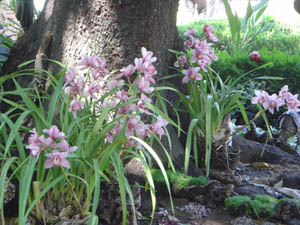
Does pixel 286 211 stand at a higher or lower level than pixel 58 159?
lower

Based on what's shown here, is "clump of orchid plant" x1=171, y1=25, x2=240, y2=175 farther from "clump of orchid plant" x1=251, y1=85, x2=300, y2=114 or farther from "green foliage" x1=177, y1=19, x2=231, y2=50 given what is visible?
"green foliage" x1=177, y1=19, x2=231, y2=50

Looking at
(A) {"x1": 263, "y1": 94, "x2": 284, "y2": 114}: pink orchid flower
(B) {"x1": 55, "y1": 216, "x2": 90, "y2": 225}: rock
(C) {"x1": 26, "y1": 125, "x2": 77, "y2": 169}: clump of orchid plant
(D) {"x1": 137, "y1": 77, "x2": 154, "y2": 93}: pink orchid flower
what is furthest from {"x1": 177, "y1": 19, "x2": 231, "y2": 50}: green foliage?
(C) {"x1": 26, "y1": 125, "x2": 77, "y2": 169}: clump of orchid plant

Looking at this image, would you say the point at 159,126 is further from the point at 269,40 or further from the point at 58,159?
the point at 269,40

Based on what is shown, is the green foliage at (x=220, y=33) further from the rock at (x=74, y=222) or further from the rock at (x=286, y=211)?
the rock at (x=74, y=222)

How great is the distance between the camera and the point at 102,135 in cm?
173

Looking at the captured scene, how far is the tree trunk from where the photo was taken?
257 cm

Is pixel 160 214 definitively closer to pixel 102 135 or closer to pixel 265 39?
pixel 102 135

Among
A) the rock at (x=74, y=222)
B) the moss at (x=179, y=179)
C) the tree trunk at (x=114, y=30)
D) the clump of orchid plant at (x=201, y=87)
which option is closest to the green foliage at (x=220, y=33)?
the clump of orchid plant at (x=201, y=87)

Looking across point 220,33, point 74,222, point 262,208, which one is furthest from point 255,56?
point 220,33

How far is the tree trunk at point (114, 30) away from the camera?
8.43 feet

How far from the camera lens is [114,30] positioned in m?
2.57

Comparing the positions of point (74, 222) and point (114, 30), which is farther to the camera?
point (114, 30)

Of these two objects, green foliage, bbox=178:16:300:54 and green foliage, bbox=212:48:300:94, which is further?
green foliage, bbox=178:16:300:54

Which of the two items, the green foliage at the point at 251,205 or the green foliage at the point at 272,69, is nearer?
the green foliage at the point at 251,205
